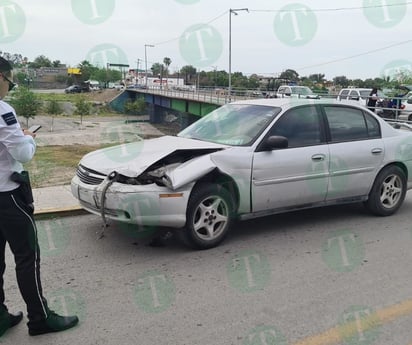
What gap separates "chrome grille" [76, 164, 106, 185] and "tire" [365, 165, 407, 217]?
3.49 metres

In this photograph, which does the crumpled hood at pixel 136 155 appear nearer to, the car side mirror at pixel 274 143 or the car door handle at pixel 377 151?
the car side mirror at pixel 274 143

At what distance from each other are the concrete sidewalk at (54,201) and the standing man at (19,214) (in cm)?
281

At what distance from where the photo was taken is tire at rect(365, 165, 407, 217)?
599 centimetres

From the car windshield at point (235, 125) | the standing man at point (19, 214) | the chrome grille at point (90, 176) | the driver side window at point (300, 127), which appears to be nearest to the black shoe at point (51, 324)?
the standing man at point (19, 214)

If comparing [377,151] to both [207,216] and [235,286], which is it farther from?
[235,286]

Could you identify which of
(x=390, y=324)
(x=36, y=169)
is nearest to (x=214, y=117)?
(x=390, y=324)

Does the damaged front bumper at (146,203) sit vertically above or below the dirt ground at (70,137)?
above

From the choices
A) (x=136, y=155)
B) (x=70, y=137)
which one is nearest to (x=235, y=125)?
(x=136, y=155)

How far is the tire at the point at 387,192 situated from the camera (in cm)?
599

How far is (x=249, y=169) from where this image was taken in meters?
4.90

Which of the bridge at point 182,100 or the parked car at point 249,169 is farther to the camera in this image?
the bridge at point 182,100

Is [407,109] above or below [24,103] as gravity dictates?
below

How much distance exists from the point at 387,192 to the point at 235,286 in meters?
3.18

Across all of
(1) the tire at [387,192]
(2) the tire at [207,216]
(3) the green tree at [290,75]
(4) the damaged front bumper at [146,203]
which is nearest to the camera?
(4) the damaged front bumper at [146,203]
